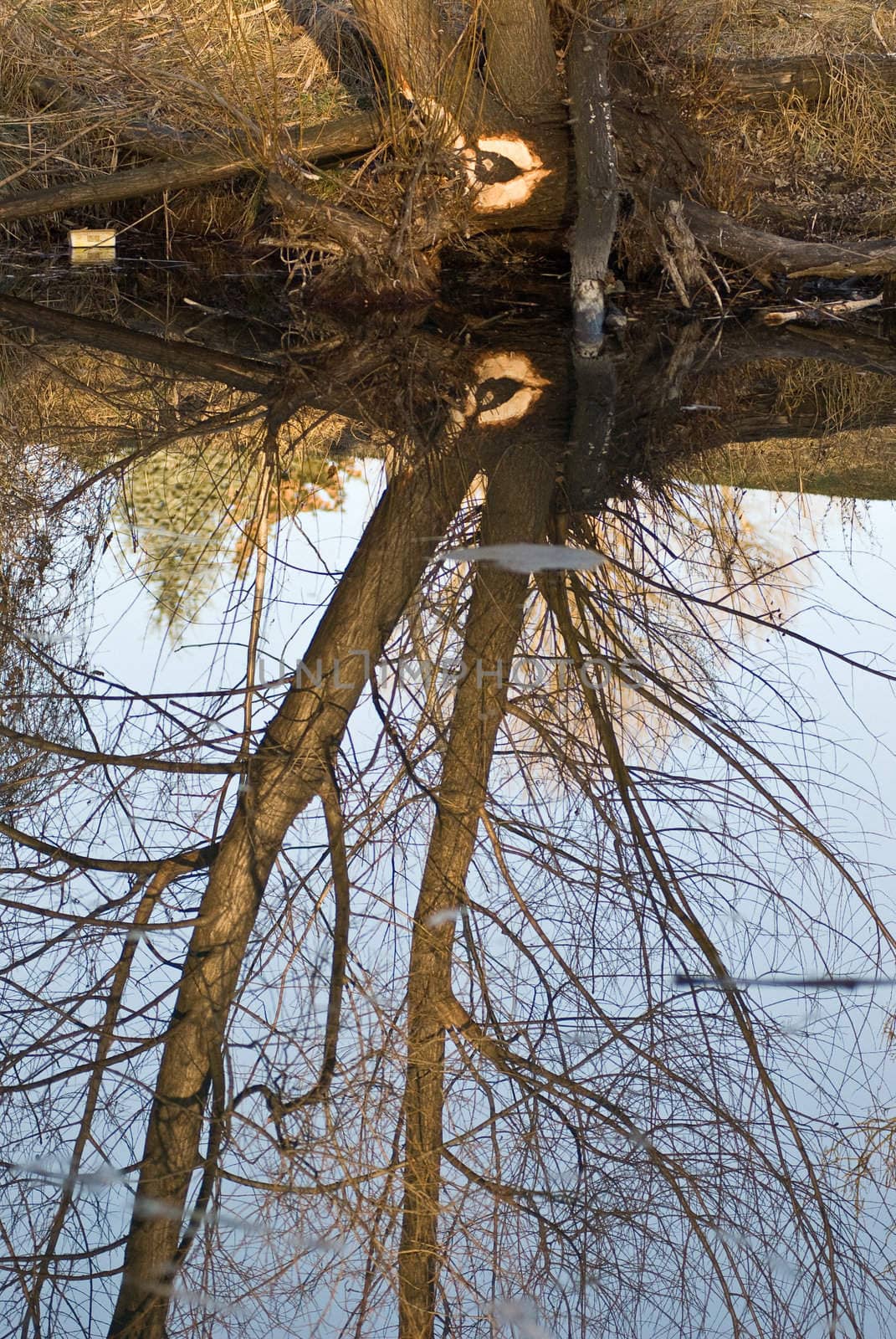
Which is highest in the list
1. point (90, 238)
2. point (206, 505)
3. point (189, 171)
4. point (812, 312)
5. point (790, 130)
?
point (790, 130)

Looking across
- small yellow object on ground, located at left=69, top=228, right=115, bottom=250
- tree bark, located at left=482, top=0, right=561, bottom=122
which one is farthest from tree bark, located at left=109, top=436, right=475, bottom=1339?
small yellow object on ground, located at left=69, top=228, right=115, bottom=250

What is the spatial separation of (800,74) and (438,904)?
19.9 ft

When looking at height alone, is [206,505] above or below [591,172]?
below

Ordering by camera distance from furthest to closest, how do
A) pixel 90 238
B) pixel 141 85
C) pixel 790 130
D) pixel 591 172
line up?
pixel 90 238
pixel 790 130
pixel 141 85
pixel 591 172

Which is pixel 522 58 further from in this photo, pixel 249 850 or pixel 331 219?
pixel 249 850

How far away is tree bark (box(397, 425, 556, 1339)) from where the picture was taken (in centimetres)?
168

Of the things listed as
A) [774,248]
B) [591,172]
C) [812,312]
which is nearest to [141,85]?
[591,172]

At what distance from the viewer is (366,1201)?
1696mm

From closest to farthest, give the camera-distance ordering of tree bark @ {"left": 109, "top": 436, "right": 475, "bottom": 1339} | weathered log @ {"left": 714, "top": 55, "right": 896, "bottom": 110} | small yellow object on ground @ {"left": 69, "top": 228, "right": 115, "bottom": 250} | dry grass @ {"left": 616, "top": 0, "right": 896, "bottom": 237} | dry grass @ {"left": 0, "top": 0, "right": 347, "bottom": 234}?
tree bark @ {"left": 109, "top": 436, "right": 475, "bottom": 1339}, dry grass @ {"left": 0, "top": 0, "right": 347, "bottom": 234}, dry grass @ {"left": 616, "top": 0, "right": 896, "bottom": 237}, weathered log @ {"left": 714, "top": 55, "right": 896, "bottom": 110}, small yellow object on ground @ {"left": 69, "top": 228, "right": 115, "bottom": 250}

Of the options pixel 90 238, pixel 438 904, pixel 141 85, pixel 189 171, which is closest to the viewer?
pixel 438 904

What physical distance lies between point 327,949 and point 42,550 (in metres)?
1.87

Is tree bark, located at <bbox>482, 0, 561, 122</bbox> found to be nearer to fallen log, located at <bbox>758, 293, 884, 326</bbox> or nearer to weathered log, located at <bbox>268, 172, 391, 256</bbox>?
weathered log, located at <bbox>268, 172, 391, 256</bbox>

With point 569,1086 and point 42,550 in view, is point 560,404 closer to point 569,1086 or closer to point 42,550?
point 42,550

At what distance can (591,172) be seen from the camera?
609 centimetres
